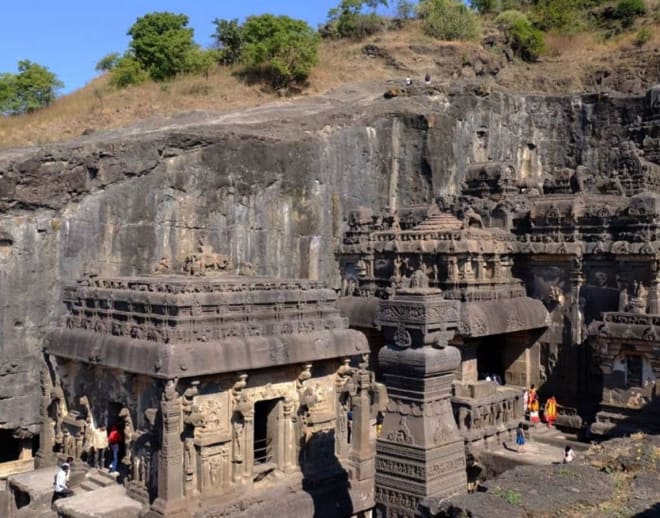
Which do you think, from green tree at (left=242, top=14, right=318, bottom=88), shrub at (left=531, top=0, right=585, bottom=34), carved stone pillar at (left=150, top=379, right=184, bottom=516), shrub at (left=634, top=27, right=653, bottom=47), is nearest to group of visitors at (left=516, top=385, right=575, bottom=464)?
carved stone pillar at (left=150, top=379, right=184, bottom=516)

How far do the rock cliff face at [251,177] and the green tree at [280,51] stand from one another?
7.18 feet

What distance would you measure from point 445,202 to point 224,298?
34.0 ft

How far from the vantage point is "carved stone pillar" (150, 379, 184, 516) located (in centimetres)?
1165

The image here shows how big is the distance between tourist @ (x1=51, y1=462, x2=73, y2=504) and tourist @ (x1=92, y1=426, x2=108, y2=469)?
0.59 meters

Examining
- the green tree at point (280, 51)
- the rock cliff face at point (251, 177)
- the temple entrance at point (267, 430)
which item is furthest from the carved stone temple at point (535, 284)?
the green tree at point (280, 51)

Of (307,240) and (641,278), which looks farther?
(307,240)

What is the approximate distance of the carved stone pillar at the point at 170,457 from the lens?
11648mm

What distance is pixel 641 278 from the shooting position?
16.9 meters

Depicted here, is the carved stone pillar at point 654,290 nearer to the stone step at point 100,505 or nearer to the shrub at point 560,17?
the stone step at point 100,505

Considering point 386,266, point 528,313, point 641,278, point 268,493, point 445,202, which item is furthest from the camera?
point 445,202

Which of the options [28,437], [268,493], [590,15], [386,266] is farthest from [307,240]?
[590,15]

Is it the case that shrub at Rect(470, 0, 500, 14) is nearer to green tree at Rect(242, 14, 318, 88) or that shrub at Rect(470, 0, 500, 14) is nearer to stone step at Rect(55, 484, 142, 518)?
green tree at Rect(242, 14, 318, 88)

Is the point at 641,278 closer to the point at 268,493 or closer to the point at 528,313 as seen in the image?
the point at 528,313

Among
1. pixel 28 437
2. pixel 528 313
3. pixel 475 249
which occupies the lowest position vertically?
pixel 28 437
